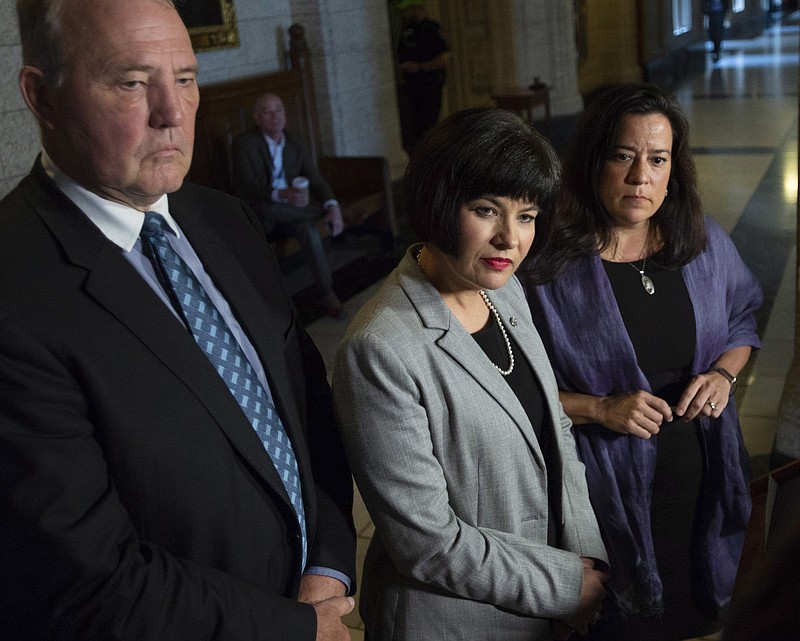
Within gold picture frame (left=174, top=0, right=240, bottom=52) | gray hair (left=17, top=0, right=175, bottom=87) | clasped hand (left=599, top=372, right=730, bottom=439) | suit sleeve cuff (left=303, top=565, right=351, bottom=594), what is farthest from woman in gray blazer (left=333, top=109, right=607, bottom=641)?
gold picture frame (left=174, top=0, right=240, bottom=52)

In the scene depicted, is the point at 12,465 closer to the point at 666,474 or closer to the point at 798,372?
the point at 666,474

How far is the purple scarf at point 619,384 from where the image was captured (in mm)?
2094

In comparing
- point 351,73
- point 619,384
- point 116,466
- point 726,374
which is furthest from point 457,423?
point 351,73

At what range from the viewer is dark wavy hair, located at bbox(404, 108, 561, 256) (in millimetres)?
1511

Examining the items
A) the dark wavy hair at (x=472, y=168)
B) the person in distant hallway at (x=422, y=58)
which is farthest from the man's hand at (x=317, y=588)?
the person in distant hallway at (x=422, y=58)

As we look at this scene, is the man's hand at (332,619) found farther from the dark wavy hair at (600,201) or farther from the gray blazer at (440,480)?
the dark wavy hair at (600,201)

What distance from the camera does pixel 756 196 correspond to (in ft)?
25.9

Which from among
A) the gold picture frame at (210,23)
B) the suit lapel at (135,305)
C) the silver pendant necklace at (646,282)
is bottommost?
the silver pendant necklace at (646,282)

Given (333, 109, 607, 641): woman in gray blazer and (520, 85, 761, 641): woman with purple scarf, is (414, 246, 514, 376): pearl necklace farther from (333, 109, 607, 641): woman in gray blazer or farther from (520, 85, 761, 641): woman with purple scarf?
(520, 85, 761, 641): woman with purple scarf

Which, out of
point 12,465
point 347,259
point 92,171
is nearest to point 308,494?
point 12,465

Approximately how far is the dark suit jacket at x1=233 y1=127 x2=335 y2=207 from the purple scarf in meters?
4.05

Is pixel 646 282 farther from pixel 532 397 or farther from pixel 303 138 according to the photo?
pixel 303 138

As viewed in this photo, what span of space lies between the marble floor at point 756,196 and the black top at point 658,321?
53.4 inches

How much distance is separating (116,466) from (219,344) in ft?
0.81
